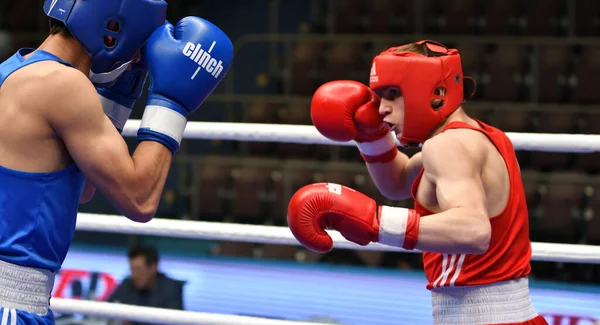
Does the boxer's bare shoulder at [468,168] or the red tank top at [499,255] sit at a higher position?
the boxer's bare shoulder at [468,168]

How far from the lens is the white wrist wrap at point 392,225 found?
1660 millimetres

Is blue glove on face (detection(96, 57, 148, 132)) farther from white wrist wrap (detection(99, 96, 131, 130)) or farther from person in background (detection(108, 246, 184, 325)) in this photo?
person in background (detection(108, 246, 184, 325))

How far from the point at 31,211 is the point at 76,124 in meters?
0.20

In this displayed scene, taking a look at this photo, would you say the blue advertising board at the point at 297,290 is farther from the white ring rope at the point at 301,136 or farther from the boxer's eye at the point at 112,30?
the boxer's eye at the point at 112,30

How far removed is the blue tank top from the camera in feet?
5.18

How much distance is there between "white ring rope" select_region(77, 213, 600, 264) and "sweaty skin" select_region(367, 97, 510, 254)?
0.42 meters

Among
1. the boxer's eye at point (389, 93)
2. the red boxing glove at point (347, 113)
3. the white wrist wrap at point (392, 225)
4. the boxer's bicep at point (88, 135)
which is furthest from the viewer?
the red boxing glove at point (347, 113)

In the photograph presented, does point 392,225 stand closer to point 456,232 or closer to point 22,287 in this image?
point 456,232

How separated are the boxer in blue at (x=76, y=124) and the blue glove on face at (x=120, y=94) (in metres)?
0.10

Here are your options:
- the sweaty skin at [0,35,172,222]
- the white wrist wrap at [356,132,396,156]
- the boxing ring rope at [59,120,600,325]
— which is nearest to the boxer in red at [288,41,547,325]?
the white wrist wrap at [356,132,396,156]

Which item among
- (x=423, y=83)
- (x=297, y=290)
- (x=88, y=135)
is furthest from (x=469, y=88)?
(x=297, y=290)

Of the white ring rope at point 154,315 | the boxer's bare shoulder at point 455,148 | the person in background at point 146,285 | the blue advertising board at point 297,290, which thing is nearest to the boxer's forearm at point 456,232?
the boxer's bare shoulder at point 455,148

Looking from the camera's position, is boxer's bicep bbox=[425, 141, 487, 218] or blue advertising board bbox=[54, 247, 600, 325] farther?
blue advertising board bbox=[54, 247, 600, 325]

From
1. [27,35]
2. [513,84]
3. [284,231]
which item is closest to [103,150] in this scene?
[284,231]
